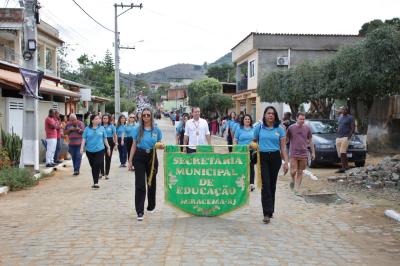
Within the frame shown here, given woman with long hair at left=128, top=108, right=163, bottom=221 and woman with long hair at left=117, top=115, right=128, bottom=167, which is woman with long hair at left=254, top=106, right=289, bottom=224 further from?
woman with long hair at left=117, top=115, right=128, bottom=167

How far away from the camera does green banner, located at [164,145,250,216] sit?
7902mm

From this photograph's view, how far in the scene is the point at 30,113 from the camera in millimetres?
13453

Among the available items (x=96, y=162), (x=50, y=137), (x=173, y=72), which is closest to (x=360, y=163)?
(x=96, y=162)

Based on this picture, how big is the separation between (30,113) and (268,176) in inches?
314

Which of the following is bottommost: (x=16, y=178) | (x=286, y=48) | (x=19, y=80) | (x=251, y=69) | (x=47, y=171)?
(x=47, y=171)

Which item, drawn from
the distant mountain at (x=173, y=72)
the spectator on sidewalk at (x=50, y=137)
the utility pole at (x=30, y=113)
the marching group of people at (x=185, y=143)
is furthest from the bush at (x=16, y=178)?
the distant mountain at (x=173, y=72)

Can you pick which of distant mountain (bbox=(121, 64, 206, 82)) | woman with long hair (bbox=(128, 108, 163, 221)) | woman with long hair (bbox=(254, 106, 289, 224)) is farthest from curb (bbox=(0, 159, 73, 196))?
distant mountain (bbox=(121, 64, 206, 82))

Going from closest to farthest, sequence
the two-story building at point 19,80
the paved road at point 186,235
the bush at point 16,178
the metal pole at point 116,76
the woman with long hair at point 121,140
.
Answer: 1. the paved road at point 186,235
2. the bush at point 16,178
3. the two-story building at point 19,80
4. the woman with long hair at point 121,140
5. the metal pole at point 116,76

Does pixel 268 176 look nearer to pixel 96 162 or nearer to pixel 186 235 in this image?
pixel 186 235

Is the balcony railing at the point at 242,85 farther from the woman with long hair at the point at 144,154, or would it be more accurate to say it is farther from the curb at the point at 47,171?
the woman with long hair at the point at 144,154

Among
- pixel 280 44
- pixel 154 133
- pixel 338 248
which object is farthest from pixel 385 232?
pixel 280 44

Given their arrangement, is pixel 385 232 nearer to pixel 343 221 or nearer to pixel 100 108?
pixel 343 221

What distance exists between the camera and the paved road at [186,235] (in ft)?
19.2

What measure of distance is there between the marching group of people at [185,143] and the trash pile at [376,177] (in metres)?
1.30
